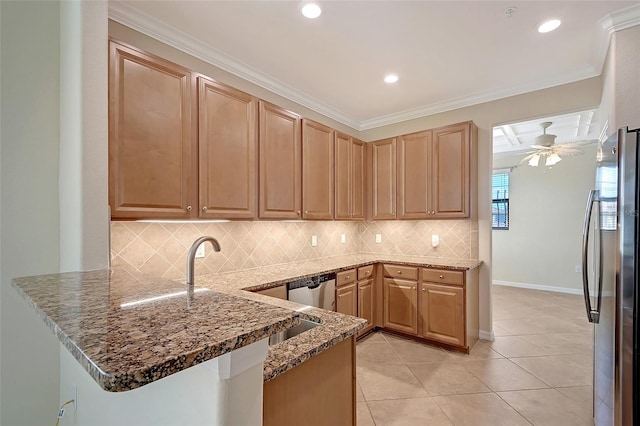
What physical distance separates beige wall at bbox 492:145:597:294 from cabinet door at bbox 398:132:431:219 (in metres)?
→ 3.87

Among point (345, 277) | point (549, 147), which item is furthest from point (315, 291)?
point (549, 147)

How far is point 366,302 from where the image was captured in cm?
361

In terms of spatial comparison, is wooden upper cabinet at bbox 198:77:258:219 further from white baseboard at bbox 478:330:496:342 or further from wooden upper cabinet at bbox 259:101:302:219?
white baseboard at bbox 478:330:496:342

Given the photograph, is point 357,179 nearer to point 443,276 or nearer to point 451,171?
point 451,171

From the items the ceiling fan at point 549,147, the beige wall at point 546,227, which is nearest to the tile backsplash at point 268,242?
the ceiling fan at point 549,147

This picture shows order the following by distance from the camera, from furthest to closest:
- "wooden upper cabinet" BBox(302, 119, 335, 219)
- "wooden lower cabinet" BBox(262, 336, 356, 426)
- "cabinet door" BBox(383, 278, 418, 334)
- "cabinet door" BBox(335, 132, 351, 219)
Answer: "cabinet door" BBox(335, 132, 351, 219), "cabinet door" BBox(383, 278, 418, 334), "wooden upper cabinet" BBox(302, 119, 335, 219), "wooden lower cabinet" BBox(262, 336, 356, 426)

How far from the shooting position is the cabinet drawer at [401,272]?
3467 mm

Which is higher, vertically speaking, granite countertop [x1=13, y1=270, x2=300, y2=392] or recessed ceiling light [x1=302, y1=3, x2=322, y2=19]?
recessed ceiling light [x1=302, y1=3, x2=322, y2=19]

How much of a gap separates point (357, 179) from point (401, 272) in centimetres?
130

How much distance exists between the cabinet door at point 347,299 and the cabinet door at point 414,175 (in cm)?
114

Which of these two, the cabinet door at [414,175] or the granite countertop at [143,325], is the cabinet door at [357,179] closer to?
the cabinet door at [414,175]

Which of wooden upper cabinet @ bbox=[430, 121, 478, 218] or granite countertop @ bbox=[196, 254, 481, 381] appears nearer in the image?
granite countertop @ bbox=[196, 254, 481, 381]

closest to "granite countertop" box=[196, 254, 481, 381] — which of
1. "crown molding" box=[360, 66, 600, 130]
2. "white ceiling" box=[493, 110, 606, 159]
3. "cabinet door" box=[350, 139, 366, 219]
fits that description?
"cabinet door" box=[350, 139, 366, 219]

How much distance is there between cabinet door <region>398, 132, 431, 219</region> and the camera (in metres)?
3.63
